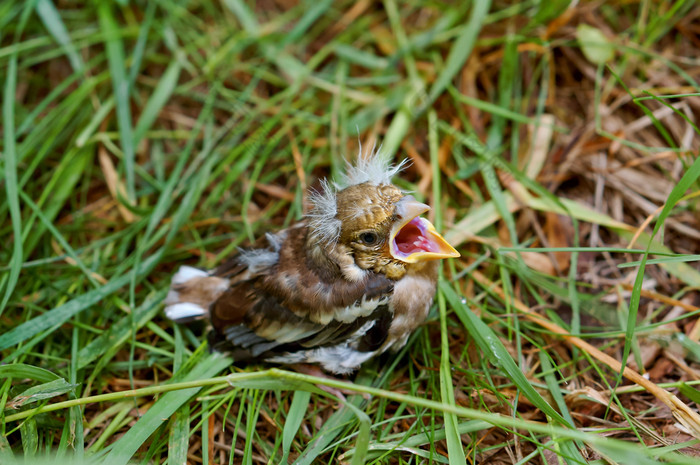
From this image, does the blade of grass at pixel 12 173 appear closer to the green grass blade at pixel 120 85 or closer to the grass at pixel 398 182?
the grass at pixel 398 182

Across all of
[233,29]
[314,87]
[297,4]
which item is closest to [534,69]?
[314,87]

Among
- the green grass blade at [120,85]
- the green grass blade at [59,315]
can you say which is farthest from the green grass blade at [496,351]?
the green grass blade at [120,85]

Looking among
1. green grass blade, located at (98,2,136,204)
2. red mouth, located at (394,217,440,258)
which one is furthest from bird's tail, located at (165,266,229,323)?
red mouth, located at (394,217,440,258)

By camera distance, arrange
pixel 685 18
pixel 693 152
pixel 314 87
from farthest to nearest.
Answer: pixel 314 87 < pixel 685 18 < pixel 693 152

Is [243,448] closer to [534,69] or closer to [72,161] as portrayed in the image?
[72,161]

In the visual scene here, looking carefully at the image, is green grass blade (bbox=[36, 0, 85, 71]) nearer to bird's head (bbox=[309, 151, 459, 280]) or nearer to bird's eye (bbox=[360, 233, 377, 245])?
bird's head (bbox=[309, 151, 459, 280])

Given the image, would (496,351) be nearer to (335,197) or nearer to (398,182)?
(335,197)
